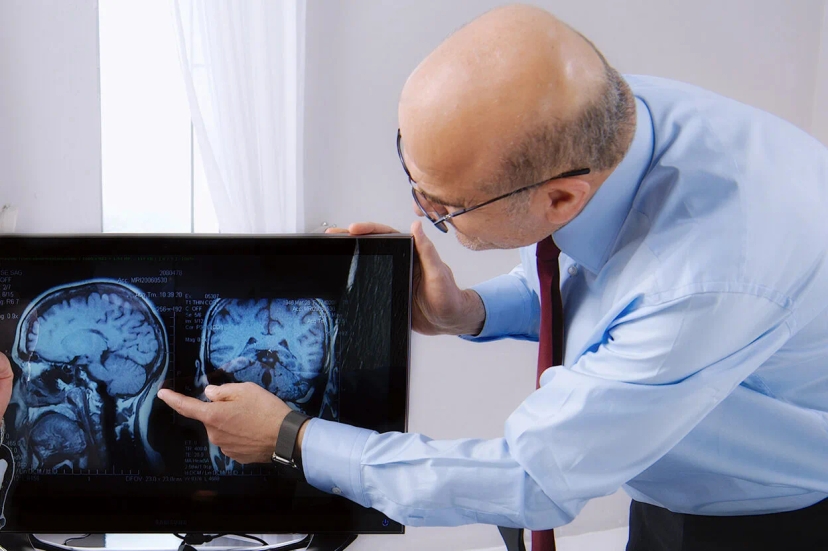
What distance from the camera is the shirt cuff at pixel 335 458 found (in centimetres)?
110

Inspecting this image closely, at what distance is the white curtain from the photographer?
1.83 meters

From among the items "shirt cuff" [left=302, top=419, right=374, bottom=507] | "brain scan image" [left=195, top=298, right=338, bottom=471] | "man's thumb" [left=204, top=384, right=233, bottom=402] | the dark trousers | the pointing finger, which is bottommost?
the dark trousers

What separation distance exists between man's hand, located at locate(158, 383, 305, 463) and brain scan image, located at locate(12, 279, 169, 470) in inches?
2.6

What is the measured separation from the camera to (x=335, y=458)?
1101mm

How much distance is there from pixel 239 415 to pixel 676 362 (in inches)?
27.1

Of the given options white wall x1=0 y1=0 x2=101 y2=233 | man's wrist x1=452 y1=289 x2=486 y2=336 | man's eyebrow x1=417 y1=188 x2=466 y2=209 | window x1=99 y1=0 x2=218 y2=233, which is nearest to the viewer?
man's eyebrow x1=417 y1=188 x2=466 y2=209

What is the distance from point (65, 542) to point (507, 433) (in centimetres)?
90

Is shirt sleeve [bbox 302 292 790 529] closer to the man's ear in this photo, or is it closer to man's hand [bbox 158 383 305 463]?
man's hand [bbox 158 383 305 463]

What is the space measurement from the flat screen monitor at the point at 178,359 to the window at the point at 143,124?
915 mm

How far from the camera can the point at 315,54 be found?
203 cm

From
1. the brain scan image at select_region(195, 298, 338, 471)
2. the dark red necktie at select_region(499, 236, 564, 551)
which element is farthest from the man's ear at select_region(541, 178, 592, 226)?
the brain scan image at select_region(195, 298, 338, 471)

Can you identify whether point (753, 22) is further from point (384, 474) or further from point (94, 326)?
point (94, 326)

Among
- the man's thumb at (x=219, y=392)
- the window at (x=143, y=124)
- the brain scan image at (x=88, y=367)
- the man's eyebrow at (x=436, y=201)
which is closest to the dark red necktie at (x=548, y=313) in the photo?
the man's eyebrow at (x=436, y=201)

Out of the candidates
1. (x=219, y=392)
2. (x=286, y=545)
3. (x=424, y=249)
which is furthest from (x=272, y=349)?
(x=286, y=545)
